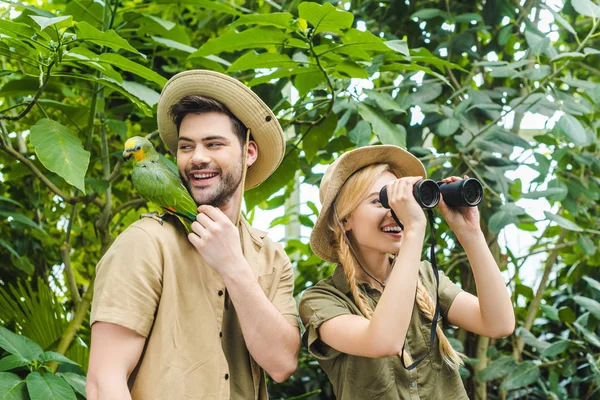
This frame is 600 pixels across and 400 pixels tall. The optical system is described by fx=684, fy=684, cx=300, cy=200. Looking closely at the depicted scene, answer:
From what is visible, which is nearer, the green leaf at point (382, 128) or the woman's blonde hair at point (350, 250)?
the woman's blonde hair at point (350, 250)

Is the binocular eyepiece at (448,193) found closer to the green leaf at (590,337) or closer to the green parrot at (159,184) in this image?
the green parrot at (159,184)

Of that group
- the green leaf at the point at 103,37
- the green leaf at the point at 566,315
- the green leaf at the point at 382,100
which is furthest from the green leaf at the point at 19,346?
the green leaf at the point at 566,315

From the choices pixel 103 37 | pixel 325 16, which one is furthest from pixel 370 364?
pixel 103 37

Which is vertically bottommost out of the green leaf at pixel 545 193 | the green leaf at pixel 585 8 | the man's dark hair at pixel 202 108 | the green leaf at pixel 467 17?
the man's dark hair at pixel 202 108

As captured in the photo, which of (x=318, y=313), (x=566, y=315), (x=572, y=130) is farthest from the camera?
(x=566, y=315)

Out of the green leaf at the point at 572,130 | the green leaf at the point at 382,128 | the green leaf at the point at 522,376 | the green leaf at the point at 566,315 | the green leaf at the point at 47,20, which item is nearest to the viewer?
the green leaf at the point at 47,20

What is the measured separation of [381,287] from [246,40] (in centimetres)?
73

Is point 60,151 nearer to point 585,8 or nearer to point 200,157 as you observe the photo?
point 200,157

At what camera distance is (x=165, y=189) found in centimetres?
145

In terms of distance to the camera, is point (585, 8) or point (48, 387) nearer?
point (48, 387)

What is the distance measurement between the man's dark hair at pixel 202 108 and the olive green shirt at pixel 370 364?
0.42 metres

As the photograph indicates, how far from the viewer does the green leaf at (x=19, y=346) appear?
1690 mm

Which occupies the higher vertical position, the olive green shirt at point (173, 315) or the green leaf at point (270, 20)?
the green leaf at point (270, 20)

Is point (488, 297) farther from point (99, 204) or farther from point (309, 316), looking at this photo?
point (99, 204)
